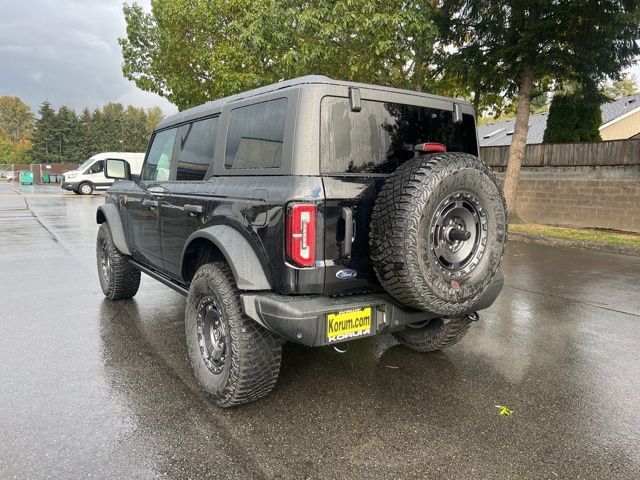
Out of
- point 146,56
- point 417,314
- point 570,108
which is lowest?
point 417,314

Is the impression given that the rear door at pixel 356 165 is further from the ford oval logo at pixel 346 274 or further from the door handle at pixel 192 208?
the door handle at pixel 192 208

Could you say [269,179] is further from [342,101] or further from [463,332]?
[463,332]

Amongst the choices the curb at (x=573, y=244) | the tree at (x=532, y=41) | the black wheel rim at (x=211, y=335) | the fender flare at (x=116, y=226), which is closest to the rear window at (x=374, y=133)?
the black wheel rim at (x=211, y=335)

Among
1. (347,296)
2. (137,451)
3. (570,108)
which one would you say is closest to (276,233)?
(347,296)

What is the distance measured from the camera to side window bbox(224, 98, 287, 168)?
9.50 feet

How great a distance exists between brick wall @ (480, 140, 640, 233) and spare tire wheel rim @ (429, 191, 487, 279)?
1176cm

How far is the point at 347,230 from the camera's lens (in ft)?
8.82

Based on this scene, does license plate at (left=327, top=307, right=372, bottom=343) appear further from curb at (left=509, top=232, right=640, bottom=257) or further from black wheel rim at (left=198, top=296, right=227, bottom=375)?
curb at (left=509, top=232, right=640, bottom=257)

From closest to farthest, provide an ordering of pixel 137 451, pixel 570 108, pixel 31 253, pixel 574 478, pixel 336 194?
pixel 574 478 < pixel 137 451 < pixel 336 194 < pixel 31 253 < pixel 570 108

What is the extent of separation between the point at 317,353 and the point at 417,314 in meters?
1.27

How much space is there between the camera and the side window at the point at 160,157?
4.36 m

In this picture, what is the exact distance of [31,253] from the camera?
8523 mm

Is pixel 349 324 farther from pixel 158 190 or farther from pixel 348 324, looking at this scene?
pixel 158 190

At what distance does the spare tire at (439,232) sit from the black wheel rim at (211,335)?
1146 mm
